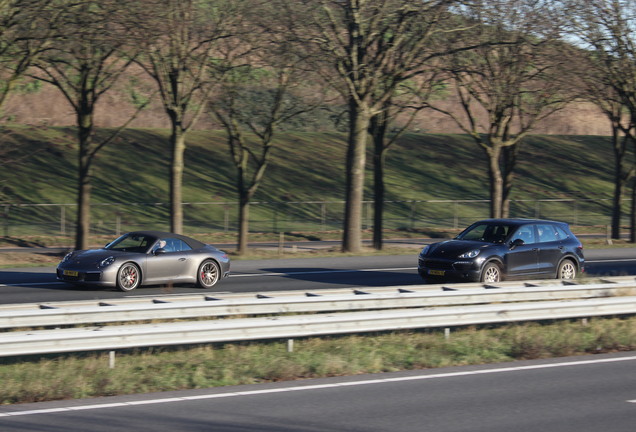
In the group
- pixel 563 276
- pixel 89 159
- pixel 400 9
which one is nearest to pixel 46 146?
pixel 89 159

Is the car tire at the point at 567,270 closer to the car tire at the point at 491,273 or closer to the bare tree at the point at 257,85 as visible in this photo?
the car tire at the point at 491,273

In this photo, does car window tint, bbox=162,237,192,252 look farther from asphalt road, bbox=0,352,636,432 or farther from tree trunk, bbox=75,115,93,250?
tree trunk, bbox=75,115,93,250

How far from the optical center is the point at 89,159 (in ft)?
86.9

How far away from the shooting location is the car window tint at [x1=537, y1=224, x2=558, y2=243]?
18703mm

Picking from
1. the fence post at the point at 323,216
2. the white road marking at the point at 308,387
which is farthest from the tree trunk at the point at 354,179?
the white road marking at the point at 308,387

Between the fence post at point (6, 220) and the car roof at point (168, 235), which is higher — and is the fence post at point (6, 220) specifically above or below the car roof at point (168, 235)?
above

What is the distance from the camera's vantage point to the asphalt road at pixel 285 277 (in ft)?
54.7

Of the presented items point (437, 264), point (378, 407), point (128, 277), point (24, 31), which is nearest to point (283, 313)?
point (378, 407)

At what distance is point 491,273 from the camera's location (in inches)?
698

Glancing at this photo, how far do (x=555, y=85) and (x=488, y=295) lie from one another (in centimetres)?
1892

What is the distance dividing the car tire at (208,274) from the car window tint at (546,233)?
696cm

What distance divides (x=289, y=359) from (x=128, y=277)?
7.47 meters

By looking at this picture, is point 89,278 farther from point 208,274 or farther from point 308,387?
point 308,387

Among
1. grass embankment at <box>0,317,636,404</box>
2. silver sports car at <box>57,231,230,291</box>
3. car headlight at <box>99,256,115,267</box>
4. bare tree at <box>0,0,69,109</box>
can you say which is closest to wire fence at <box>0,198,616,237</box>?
bare tree at <box>0,0,69,109</box>
